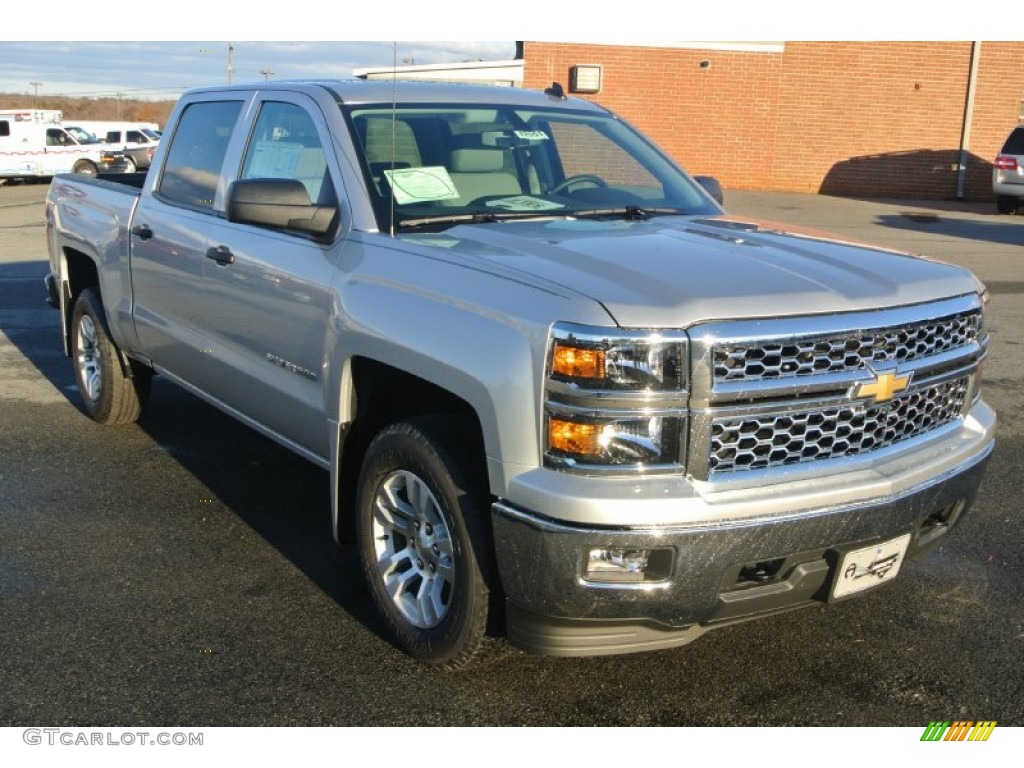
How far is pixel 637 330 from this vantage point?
2914 millimetres

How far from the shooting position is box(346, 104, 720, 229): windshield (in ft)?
13.6

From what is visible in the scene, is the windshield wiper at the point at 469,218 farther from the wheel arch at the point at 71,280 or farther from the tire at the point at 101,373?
the wheel arch at the point at 71,280

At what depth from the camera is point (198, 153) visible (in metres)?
5.38

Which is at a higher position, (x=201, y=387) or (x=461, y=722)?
(x=201, y=387)

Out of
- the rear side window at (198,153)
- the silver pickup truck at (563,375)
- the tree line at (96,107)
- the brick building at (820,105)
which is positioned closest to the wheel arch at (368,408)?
the silver pickup truck at (563,375)

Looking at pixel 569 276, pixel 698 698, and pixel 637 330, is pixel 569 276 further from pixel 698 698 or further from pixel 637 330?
pixel 698 698

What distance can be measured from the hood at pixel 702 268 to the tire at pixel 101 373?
3.27 meters

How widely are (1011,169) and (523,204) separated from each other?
19.6 m

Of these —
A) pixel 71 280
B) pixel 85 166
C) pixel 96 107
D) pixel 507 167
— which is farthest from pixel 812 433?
pixel 96 107

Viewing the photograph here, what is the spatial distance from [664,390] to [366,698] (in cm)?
141

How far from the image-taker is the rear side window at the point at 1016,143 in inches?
830

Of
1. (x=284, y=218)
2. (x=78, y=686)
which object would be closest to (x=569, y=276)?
(x=284, y=218)

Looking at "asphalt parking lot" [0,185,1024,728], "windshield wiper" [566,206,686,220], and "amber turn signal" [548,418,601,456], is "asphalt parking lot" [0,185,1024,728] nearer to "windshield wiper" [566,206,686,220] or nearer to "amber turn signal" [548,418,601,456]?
"amber turn signal" [548,418,601,456]
